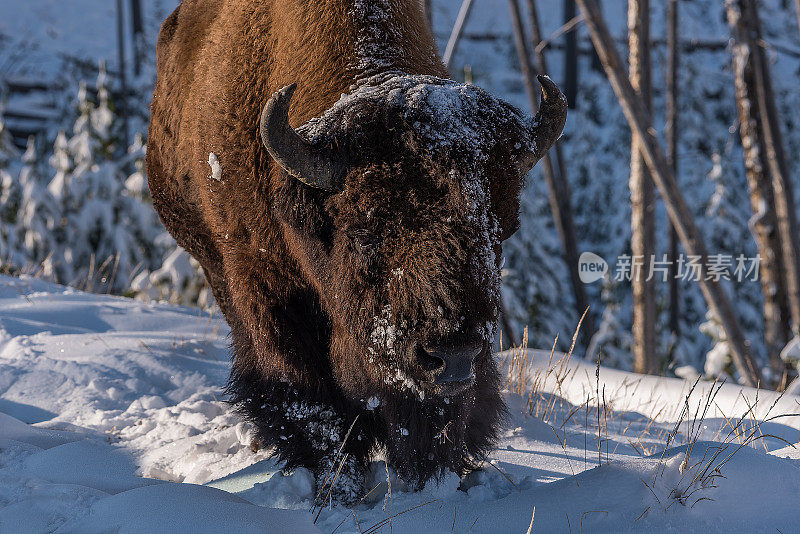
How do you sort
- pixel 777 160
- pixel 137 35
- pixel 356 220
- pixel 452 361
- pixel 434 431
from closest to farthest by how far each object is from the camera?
pixel 452 361 → pixel 356 220 → pixel 434 431 → pixel 777 160 → pixel 137 35

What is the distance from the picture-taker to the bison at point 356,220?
2.42 meters

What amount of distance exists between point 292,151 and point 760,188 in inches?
288

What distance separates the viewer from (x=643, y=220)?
8117 millimetres

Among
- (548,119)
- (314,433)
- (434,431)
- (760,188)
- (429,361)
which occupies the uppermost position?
(760,188)

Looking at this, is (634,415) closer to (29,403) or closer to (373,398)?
(373,398)

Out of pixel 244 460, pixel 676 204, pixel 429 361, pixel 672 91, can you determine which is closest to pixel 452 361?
pixel 429 361

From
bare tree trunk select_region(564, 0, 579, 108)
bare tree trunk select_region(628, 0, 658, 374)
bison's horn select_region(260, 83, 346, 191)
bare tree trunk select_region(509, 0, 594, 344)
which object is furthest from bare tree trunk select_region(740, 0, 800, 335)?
bare tree trunk select_region(564, 0, 579, 108)

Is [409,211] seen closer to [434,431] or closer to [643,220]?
[434,431]

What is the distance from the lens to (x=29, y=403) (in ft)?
11.4

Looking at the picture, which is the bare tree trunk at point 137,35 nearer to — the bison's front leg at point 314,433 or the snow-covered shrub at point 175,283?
the snow-covered shrub at point 175,283

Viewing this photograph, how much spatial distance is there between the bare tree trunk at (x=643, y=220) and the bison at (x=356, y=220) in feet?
17.7

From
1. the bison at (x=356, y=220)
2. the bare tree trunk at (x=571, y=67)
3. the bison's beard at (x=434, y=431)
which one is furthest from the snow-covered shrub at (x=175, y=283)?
the bare tree trunk at (x=571, y=67)

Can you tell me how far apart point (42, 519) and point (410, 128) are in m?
1.74

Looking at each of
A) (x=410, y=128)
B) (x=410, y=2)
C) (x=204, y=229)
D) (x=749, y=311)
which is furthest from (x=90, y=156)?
(x=749, y=311)
